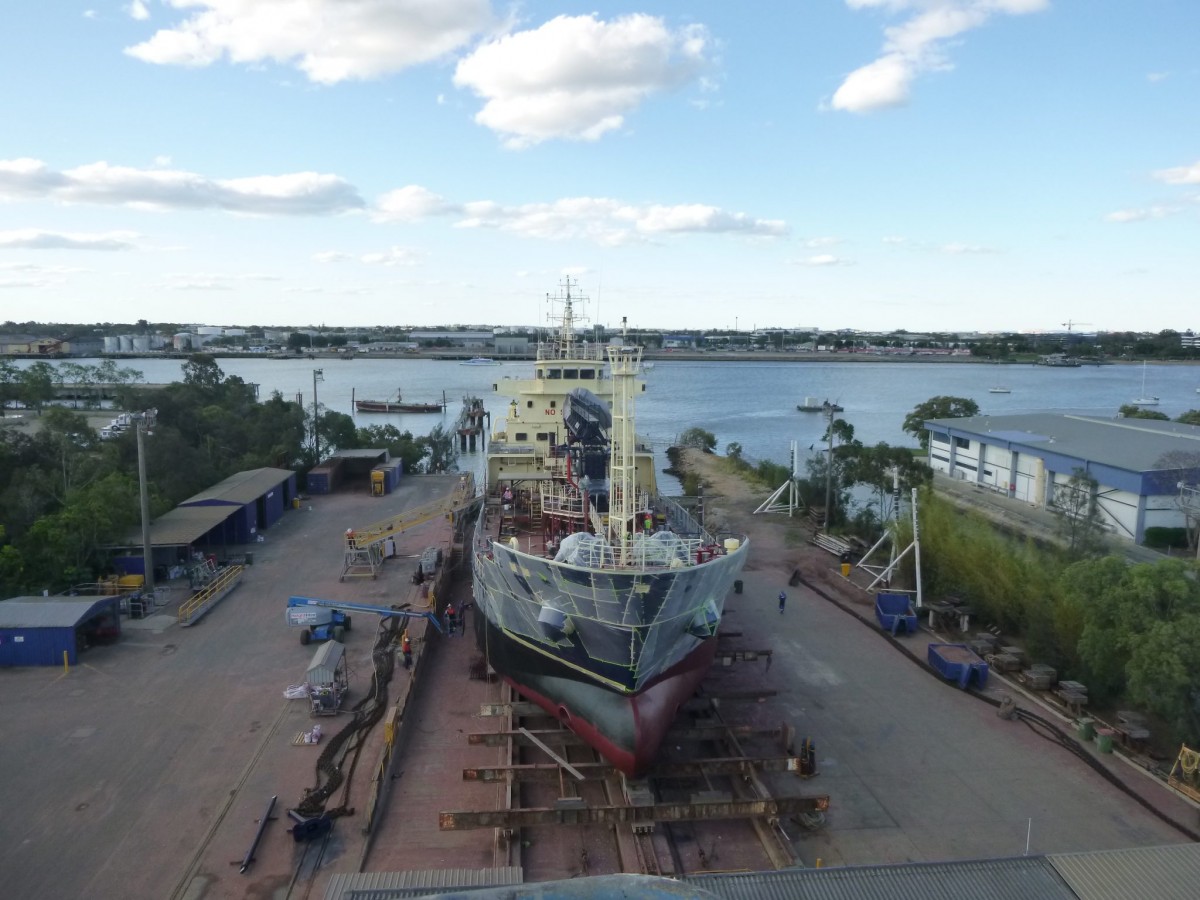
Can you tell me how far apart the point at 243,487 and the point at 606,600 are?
20.4 meters

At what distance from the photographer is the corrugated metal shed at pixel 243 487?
959 inches

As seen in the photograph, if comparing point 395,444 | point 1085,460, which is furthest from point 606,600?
point 395,444

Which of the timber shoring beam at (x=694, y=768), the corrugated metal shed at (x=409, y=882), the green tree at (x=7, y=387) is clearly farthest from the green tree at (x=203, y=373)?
the corrugated metal shed at (x=409, y=882)

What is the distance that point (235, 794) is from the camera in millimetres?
10766

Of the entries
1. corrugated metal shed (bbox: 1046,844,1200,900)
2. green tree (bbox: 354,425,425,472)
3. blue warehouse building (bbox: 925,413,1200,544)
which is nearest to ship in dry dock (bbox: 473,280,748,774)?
corrugated metal shed (bbox: 1046,844,1200,900)

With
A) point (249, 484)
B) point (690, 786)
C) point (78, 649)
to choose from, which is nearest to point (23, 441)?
point (249, 484)

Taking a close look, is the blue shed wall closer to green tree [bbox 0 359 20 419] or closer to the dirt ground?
the dirt ground

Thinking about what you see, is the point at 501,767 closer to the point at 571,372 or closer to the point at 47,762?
the point at 47,762

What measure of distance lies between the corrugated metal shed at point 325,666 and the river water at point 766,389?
11.6m

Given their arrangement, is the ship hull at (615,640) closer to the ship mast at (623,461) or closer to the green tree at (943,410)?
the ship mast at (623,461)

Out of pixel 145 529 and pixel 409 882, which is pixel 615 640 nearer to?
pixel 409 882

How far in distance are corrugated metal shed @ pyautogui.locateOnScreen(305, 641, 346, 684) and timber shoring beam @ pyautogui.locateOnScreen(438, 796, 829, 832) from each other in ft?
14.8

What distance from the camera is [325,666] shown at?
1367 cm

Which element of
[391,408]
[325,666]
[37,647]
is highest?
[391,408]
